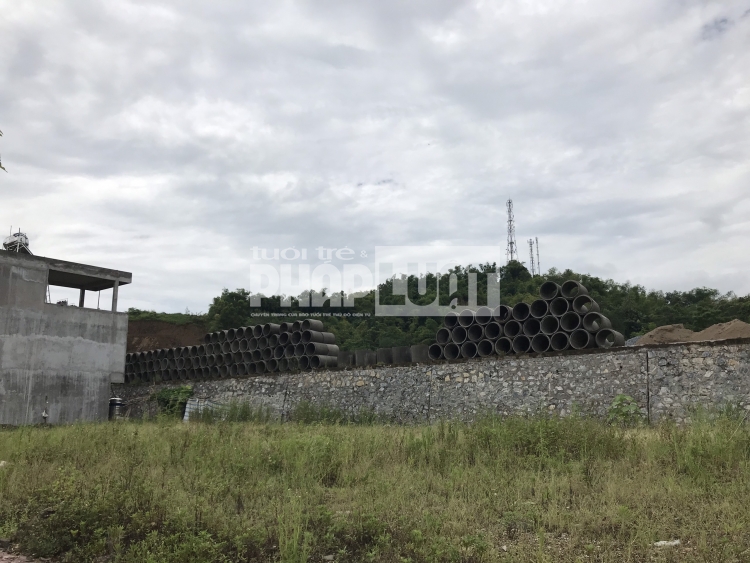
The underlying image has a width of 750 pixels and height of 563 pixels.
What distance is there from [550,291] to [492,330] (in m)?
1.51

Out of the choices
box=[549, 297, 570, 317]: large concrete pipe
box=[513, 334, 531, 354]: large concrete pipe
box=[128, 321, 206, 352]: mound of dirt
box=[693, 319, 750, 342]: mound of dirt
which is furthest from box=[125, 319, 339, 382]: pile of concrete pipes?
box=[128, 321, 206, 352]: mound of dirt

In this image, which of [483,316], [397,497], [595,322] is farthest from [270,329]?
[397,497]

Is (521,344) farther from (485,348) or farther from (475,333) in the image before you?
(475,333)

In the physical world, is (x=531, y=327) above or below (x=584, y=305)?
below

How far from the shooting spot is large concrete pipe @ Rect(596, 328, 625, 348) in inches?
447

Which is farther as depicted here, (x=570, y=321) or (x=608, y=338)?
(x=570, y=321)

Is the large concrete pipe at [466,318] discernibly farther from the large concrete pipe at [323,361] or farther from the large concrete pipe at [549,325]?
the large concrete pipe at [323,361]

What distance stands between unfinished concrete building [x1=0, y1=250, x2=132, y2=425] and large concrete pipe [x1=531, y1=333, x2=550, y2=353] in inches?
558

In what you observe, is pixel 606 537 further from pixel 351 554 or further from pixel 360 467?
pixel 360 467

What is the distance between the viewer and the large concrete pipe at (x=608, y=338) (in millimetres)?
11352

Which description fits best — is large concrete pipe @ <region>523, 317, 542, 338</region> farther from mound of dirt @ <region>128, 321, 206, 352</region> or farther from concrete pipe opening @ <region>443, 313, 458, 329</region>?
mound of dirt @ <region>128, 321, 206, 352</region>

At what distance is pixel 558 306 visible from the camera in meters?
12.2

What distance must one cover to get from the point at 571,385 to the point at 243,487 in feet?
23.8

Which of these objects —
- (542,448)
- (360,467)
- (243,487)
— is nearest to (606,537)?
(542,448)
